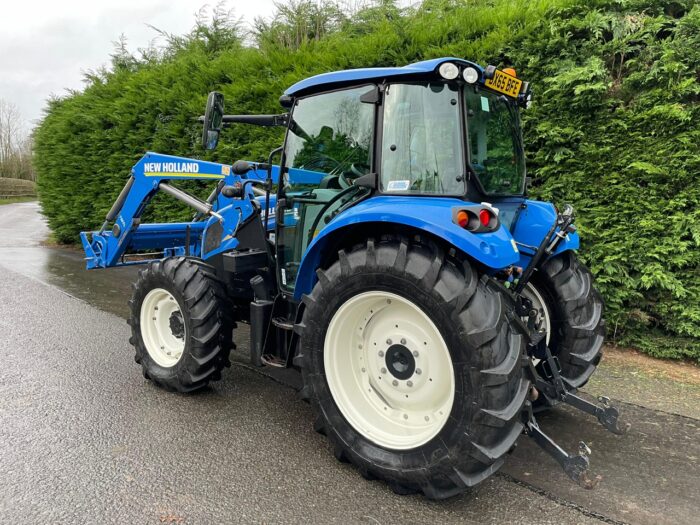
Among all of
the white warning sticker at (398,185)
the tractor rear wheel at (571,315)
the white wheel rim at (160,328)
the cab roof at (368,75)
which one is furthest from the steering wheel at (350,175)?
the white wheel rim at (160,328)

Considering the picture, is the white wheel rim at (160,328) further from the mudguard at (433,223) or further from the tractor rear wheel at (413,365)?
the mudguard at (433,223)

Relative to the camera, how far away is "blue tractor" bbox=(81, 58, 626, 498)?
2244 millimetres

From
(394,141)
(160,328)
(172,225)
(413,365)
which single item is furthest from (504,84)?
(172,225)

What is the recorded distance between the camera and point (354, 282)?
250 cm

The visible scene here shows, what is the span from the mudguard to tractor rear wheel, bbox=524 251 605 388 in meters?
1.03

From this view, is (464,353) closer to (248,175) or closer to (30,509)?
(30,509)

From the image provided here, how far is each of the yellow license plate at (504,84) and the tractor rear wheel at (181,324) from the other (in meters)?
2.31

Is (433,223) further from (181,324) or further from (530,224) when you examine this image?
(181,324)

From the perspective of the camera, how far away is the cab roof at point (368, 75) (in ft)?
8.42

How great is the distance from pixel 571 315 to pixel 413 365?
4.24 feet

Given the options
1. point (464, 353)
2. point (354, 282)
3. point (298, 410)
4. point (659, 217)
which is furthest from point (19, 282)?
point (659, 217)

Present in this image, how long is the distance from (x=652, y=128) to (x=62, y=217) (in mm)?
12038

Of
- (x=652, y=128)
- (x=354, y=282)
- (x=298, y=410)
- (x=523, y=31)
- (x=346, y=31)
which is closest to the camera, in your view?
(x=354, y=282)

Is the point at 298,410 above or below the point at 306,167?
below
